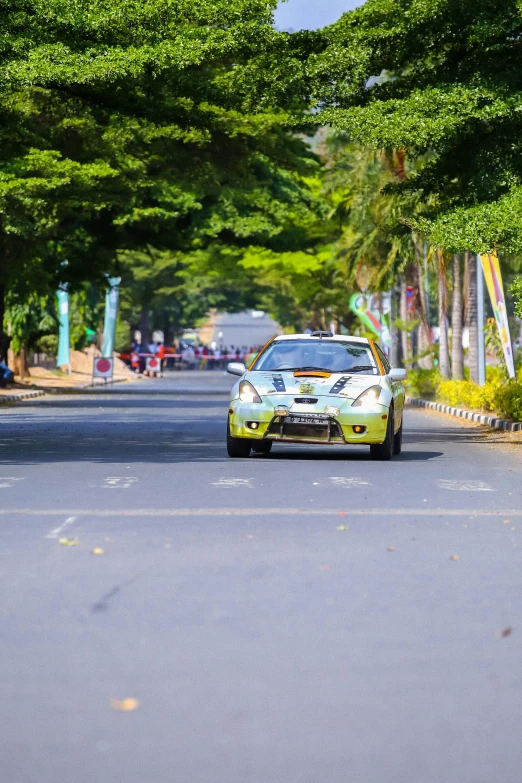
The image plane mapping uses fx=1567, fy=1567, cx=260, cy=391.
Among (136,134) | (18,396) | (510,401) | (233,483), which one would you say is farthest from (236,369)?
(18,396)

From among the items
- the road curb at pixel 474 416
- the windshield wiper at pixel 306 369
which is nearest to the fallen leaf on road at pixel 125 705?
the windshield wiper at pixel 306 369

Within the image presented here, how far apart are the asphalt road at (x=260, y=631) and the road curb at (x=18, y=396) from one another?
2604cm

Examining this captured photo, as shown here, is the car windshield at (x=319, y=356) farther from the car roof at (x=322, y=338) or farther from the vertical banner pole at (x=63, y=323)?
the vertical banner pole at (x=63, y=323)

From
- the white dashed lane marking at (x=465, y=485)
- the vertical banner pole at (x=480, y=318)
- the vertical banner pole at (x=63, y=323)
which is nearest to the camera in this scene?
the white dashed lane marking at (x=465, y=485)

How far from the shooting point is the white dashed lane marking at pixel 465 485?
15750 mm

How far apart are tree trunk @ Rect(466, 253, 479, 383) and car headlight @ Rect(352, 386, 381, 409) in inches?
705

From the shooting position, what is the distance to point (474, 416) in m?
32.9

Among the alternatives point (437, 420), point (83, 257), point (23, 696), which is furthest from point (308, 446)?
Answer: point (83, 257)

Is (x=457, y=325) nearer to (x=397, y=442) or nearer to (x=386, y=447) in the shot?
(x=397, y=442)

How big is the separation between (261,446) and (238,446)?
1029 mm

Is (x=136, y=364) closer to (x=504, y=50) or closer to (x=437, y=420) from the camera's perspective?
(x=437, y=420)

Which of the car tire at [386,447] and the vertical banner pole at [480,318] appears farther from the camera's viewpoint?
the vertical banner pole at [480,318]

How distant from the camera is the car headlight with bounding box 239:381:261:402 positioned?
65.3 ft

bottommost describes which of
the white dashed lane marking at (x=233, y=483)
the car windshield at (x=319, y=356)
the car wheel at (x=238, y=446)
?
the white dashed lane marking at (x=233, y=483)
